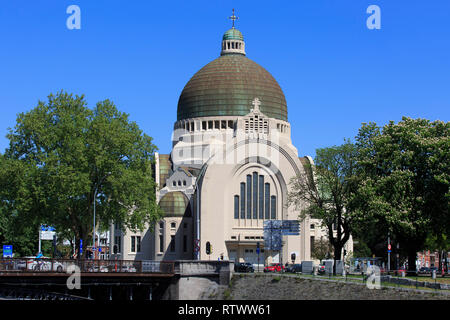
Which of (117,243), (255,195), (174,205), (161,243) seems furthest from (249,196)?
(117,243)

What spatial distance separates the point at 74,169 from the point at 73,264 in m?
15.2

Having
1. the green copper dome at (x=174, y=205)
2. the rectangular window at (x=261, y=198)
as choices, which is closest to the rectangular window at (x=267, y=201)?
the rectangular window at (x=261, y=198)

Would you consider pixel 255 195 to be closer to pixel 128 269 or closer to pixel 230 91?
pixel 230 91

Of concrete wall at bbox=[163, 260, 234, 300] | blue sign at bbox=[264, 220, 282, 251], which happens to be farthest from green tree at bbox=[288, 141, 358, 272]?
concrete wall at bbox=[163, 260, 234, 300]

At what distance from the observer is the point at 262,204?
305 ft

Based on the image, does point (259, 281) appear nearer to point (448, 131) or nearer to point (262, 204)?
point (448, 131)

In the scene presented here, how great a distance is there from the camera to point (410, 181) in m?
61.3

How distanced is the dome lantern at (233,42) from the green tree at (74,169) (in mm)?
39493

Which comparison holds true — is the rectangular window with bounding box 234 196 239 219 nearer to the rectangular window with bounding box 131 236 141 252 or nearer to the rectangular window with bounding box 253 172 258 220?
the rectangular window with bounding box 253 172 258 220

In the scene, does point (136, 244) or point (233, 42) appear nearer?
point (136, 244)

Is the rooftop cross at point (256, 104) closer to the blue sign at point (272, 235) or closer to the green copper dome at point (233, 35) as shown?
the green copper dome at point (233, 35)
